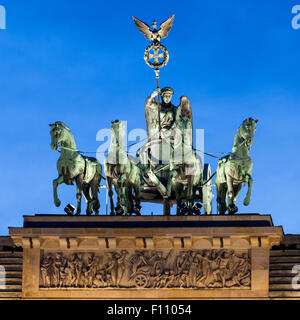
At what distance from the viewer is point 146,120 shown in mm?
54781

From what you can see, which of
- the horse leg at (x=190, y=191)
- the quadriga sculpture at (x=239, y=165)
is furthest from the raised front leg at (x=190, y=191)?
the quadriga sculpture at (x=239, y=165)

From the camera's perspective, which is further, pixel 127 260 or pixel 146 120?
pixel 146 120

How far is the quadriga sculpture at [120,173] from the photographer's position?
5191 centimetres

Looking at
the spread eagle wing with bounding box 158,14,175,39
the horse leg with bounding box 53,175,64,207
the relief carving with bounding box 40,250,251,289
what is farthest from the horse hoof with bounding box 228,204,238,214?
the spread eagle wing with bounding box 158,14,175,39

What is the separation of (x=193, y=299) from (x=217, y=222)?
199cm

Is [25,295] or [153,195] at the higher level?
[153,195]

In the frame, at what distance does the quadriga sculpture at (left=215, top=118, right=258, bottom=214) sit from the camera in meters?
51.7

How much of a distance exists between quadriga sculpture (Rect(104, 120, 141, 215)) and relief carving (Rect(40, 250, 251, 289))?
158 cm

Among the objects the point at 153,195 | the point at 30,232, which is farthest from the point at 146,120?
the point at 30,232

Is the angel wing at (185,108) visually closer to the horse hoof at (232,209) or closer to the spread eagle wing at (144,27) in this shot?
the spread eagle wing at (144,27)

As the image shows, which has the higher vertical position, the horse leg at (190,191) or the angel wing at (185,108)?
the angel wing at (185,108)

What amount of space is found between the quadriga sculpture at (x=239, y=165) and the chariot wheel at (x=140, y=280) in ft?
8.98

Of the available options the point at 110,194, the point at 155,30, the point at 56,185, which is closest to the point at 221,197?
the point at 110,194
